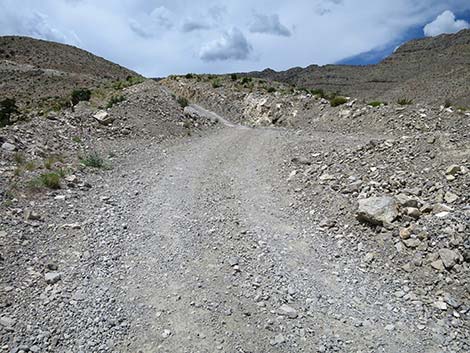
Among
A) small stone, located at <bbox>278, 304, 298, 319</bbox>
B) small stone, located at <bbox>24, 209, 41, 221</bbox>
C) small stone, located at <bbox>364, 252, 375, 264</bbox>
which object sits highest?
small stone, located at <bbox>24, 209, 41, 221</bbox>

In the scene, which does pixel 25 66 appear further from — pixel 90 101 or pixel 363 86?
pixel 363 86

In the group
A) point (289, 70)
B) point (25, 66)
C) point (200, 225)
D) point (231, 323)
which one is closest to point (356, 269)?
point (231, 323)

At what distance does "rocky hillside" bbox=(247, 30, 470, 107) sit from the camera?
185 ft

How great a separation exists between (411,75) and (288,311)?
90.7 metres

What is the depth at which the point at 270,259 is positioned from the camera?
5.84 meters

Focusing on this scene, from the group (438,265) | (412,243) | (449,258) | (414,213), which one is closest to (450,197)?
(414,213)

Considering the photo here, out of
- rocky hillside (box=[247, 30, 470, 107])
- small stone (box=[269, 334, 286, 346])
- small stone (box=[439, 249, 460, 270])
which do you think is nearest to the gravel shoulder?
small stone (box=[269, 334, 286, 346])

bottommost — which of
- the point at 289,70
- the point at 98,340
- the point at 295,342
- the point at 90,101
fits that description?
the point at 295,342

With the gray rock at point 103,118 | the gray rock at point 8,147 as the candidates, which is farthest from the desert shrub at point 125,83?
the gray rock at point 8,147

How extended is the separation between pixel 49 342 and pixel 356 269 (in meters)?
4.46

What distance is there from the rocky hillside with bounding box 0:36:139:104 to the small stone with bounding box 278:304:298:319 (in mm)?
50398

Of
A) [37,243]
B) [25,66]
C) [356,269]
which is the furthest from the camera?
[25,66]

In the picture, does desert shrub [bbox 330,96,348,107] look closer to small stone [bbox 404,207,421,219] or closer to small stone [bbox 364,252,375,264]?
small stone [bbox 404,207,421,219]

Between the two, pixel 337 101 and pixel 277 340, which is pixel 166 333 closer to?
pixel 277 340
